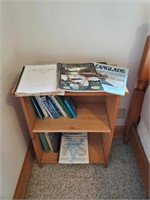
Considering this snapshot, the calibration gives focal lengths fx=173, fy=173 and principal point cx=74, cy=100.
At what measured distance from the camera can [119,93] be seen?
0.81 meters

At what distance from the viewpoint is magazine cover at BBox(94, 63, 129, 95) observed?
837 mm

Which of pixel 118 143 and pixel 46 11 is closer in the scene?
pixel 46 11

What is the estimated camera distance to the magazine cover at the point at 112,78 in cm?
84

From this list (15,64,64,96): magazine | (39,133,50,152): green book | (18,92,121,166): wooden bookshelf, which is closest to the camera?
(15,64,64,96): magazine

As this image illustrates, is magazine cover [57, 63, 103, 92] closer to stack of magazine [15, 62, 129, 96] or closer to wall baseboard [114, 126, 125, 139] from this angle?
stack of magazine [15, 62, 129, 96]

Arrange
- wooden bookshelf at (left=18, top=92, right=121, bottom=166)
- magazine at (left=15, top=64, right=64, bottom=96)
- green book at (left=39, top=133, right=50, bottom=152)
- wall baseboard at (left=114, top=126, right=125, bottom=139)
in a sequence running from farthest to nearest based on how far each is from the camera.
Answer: wall baseboard at (left=114, top=126, right=125, bottom=139) → green book at (left=39, top=133, right=50, bottom=152) → wooden bookshelf at (left=18, top=92, right=121, bottom=166) → magazine at (left=15, top=64, right=64, bottom=96)

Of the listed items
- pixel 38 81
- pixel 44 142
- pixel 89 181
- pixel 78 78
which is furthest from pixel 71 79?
pixel 89 181

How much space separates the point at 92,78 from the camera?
90 centimetres

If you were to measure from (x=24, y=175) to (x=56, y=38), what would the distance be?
87 cm

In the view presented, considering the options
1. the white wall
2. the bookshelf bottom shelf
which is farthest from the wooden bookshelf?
the white wall

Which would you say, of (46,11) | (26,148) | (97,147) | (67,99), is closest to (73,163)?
(97,147)

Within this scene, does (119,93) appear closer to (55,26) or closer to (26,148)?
(55,26)

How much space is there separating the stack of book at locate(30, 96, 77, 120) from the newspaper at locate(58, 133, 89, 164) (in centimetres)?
28

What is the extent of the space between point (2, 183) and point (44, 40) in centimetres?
81
